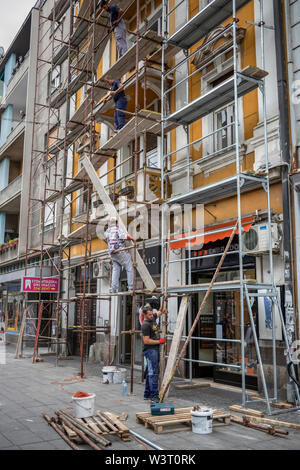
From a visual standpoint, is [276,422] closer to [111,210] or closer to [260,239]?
[260,239]

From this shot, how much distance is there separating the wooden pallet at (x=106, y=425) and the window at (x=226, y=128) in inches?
254

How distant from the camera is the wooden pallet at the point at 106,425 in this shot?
18.9ft

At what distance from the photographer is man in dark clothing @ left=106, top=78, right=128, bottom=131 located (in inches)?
487

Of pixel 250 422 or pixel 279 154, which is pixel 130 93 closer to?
pixel 279 154

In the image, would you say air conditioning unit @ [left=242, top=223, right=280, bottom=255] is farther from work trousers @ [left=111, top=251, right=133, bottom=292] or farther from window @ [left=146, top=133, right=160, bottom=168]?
window @ [left=146, top=133, right=160, bottom=168]

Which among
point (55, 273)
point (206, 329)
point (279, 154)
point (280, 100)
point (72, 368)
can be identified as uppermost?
point (280, 100)

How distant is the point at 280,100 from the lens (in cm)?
859

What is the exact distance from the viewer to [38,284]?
52.7 feet

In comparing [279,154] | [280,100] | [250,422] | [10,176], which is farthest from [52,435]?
[10,176]

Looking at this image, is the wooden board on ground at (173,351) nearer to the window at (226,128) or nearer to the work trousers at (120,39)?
the window at (226,128)

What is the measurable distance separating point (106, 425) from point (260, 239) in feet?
14.3

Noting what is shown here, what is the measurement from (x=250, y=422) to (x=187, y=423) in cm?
95

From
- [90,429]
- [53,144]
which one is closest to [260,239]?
[90,429]

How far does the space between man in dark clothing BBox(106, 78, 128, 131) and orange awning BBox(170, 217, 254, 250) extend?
3.78 metres
